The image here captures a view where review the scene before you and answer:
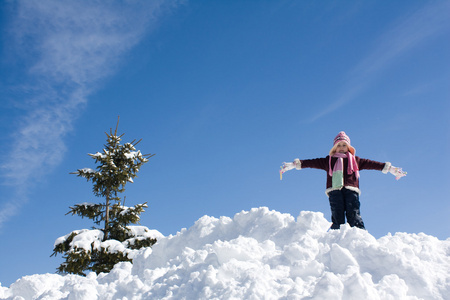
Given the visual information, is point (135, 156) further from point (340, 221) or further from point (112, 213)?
point (340, 221)

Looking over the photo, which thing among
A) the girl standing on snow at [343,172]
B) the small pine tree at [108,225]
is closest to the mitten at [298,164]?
the girl standing on snow at [343,172]

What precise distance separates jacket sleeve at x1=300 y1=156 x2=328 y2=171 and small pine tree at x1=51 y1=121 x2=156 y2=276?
5.14m

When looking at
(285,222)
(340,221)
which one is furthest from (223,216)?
(340,221)

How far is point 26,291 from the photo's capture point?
609 cm

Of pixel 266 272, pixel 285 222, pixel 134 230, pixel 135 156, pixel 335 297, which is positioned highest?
pixel 135 156

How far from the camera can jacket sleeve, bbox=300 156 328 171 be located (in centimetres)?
754

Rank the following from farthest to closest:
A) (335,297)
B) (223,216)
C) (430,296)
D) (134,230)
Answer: (134,230), (223,216), (430,296), (335,297)

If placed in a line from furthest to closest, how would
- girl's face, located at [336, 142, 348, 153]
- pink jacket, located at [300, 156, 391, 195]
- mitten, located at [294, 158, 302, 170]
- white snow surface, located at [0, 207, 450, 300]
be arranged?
mitten, located at [294, 158, 302, 170], girl's face, located at [336, 142, 348, 153], pink jacket, located at [300, 156, 391, 195], white snow surface, located at [0, 207, 450, 300]

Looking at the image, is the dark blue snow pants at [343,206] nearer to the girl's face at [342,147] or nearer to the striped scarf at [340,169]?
the striped scarf at [340,169]

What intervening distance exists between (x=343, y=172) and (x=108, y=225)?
7.40m

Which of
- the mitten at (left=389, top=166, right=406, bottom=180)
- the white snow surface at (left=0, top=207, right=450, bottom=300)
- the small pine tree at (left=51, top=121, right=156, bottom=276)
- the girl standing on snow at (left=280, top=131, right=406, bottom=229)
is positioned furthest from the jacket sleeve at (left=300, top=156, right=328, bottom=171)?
the small pine tree at (left=51, top=121, right=156, bottom=276)

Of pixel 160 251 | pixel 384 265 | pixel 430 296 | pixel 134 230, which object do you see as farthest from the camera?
pixel 134 230

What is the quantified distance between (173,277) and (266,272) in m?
1.30

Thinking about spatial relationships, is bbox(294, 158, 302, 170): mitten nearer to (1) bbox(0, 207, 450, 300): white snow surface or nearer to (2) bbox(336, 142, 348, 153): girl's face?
(2) bbox(336, 142, 348, 153): girl's face
